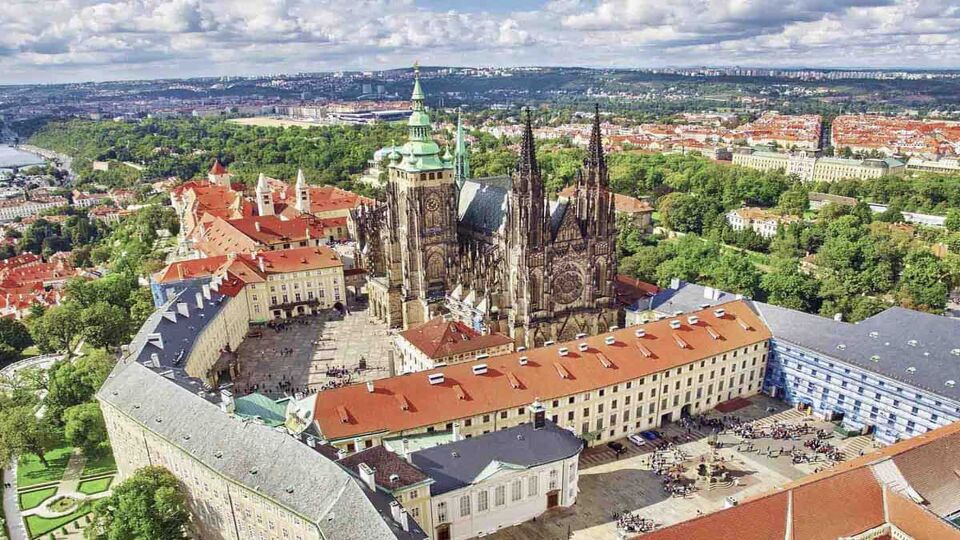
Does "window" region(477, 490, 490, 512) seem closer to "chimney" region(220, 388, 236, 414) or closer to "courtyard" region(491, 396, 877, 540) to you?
"courtyard" region(491, 396, 877, 540)

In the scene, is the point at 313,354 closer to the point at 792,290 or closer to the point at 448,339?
the point at 448,339

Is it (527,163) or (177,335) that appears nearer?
(177,335)

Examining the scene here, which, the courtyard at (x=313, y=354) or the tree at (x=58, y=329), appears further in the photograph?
the tree at (x=58, y=329)

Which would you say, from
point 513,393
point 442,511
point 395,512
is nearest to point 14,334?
point 513,393

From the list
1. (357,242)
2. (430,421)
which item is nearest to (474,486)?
(430,421)

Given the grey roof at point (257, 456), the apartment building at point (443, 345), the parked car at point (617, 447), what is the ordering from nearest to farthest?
the grey roof at point (257, 456), the parked car at point (617, 447), the apartment building at point (443, 345)

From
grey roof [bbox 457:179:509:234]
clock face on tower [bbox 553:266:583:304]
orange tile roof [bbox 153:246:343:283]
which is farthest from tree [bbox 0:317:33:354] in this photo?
clock face on tower [bbox 553:266:583:304]

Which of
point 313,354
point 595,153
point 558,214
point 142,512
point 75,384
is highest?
point 595,153

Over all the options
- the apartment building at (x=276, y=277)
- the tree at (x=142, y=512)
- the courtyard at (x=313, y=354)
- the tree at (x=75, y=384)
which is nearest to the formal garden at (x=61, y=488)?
the tree at (x=75, y=384)

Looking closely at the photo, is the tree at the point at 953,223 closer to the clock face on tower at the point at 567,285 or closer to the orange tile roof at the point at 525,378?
the orange tile roof at the point at 525,378
